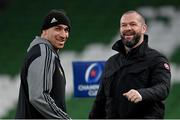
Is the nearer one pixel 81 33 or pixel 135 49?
pixel 135 49

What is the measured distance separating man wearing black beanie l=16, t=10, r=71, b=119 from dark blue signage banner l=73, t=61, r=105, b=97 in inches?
103

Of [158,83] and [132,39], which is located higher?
[132,39]

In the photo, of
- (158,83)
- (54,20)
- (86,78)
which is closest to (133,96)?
(158,83)

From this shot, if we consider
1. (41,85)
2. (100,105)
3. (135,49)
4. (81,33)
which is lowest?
(100,105)

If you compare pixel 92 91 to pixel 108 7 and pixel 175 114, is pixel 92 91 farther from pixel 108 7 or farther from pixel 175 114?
pixel 108 7

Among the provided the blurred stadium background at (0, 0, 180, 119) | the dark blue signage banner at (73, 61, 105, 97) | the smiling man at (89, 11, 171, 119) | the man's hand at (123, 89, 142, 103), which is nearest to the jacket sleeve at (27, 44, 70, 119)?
the man's hand at (123, 89, 142, 103)

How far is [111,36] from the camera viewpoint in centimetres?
1237

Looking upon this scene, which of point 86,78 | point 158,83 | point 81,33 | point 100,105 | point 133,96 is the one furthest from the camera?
point 81,33

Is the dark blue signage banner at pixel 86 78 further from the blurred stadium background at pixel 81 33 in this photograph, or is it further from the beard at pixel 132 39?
Answer: the blurred stadium background at pixel 81 33

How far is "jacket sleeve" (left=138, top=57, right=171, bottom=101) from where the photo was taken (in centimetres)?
422

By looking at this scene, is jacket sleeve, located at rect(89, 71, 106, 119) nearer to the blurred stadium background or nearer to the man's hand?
the man's hand

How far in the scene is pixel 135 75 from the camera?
440 centimetres

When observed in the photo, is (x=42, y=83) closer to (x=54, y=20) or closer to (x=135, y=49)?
(x=54, y=20)

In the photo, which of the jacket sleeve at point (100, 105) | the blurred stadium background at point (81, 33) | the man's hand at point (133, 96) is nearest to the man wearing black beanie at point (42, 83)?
the man's hand at point (133, 96)
